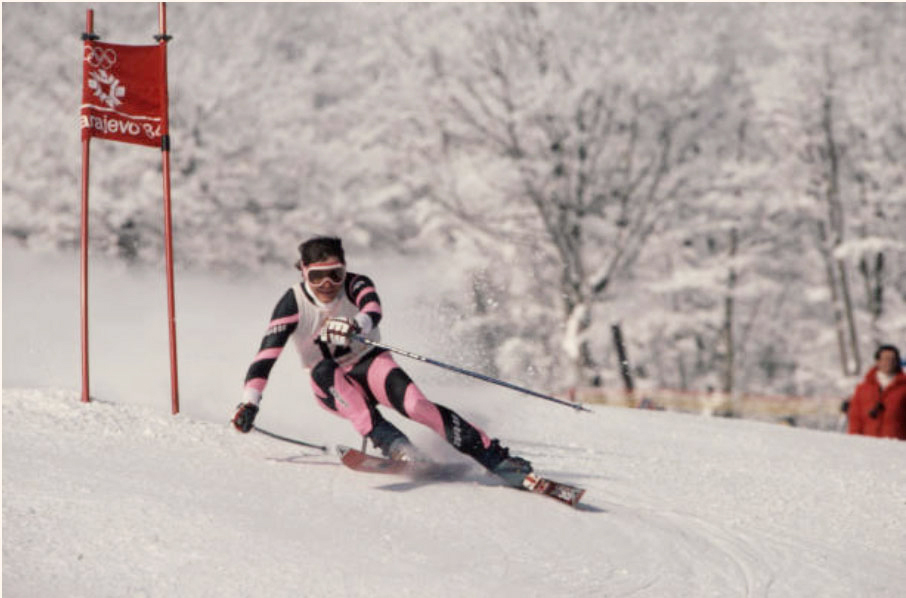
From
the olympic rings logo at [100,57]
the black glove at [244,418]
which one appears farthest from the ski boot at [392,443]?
the olympic rings logo at [100,57]

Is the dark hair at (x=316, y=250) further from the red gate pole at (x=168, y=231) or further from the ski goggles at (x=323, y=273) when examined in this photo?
the red gate pole at (x=168, y=231)

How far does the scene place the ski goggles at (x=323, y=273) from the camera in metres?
5.73

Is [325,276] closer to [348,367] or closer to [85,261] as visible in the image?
[348,367]

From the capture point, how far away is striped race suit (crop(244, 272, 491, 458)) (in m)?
5.62

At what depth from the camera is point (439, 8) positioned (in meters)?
22.9

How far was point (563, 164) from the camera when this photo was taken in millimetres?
21375

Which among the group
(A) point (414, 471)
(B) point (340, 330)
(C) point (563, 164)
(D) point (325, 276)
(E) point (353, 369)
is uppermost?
(C) point (563, 164)

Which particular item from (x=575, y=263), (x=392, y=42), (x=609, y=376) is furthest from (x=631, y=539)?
(x=392, y=42)

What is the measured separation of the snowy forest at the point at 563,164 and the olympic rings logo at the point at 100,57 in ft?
46.1

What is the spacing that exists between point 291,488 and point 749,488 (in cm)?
285

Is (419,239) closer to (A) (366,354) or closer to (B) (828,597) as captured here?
(A) (366,354)

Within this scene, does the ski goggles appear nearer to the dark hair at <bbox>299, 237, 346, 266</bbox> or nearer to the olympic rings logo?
the dark hair at <bbox>299, 237, 346, 266</bbox>

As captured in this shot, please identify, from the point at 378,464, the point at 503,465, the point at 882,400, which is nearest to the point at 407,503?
the point at 378,464

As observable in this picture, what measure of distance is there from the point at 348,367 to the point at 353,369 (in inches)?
1.6
